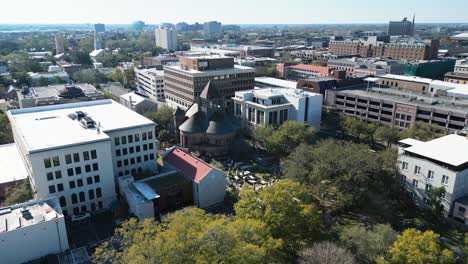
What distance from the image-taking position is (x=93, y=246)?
45.9m

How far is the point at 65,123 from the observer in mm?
63000

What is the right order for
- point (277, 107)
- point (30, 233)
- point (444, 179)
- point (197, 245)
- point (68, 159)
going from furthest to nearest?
point (277, 107), point (444, 179), point (68, 159), point (30, 233), point (197, 245)

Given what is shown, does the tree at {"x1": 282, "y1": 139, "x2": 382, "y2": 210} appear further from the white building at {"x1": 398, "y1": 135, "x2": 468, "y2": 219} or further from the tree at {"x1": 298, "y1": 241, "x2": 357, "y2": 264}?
the tree at {"x1": 298, "y1": 241, "x2": 357, "y2": 264}

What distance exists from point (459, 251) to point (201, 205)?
36.9 meters

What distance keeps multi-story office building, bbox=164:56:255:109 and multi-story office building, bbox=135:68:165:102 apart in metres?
16.1

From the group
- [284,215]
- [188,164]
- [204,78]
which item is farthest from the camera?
[204,78]

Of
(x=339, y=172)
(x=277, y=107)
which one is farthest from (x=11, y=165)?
(x=339, y=172)

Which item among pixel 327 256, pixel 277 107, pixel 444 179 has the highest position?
pixel 277 107

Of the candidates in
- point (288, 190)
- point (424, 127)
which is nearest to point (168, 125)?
point (288, 190)

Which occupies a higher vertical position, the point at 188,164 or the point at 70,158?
the point at 70,158

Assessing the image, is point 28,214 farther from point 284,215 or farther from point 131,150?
point 284,215

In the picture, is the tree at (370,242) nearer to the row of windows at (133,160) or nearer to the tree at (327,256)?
the tree at (327,256)

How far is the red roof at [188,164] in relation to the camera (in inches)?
2232

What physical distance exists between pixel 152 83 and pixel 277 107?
65.0 m
